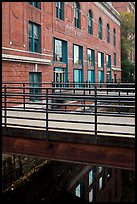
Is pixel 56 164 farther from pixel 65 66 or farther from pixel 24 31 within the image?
pixel 65 66

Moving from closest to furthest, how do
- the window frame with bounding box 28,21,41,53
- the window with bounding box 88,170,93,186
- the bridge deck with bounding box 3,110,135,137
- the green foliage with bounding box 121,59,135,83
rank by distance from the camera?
the bridge deck with bounding box 3,110,135,137 → the window with bounding box 88,170,93,186 → the window frame with bounding box 28,21,41,53 → the green foliage with bounding box 121,59,135,83

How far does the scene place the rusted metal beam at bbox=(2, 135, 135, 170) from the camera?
579cm

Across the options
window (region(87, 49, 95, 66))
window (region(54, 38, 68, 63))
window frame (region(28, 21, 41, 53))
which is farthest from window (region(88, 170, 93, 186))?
window (region(87, 49, 95, 66))

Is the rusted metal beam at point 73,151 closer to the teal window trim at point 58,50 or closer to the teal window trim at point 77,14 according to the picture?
the teal window trim at point 58,50

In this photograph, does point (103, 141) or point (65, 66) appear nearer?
Result: point (103, 141)

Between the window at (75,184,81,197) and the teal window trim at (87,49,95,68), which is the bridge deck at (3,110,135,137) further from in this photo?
the teal window trim at (87,49,95,68)

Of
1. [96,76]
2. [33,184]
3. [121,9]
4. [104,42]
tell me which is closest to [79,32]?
[96,76]

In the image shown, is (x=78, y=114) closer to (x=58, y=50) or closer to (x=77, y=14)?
(x=58, y=50)

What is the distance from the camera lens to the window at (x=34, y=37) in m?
17.4

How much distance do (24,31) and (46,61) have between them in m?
3.02

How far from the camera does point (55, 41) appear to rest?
2114 centimetres

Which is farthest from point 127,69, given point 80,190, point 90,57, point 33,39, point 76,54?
point 80,190

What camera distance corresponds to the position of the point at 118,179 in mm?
13094

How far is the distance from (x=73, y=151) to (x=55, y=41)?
53.1 ft
